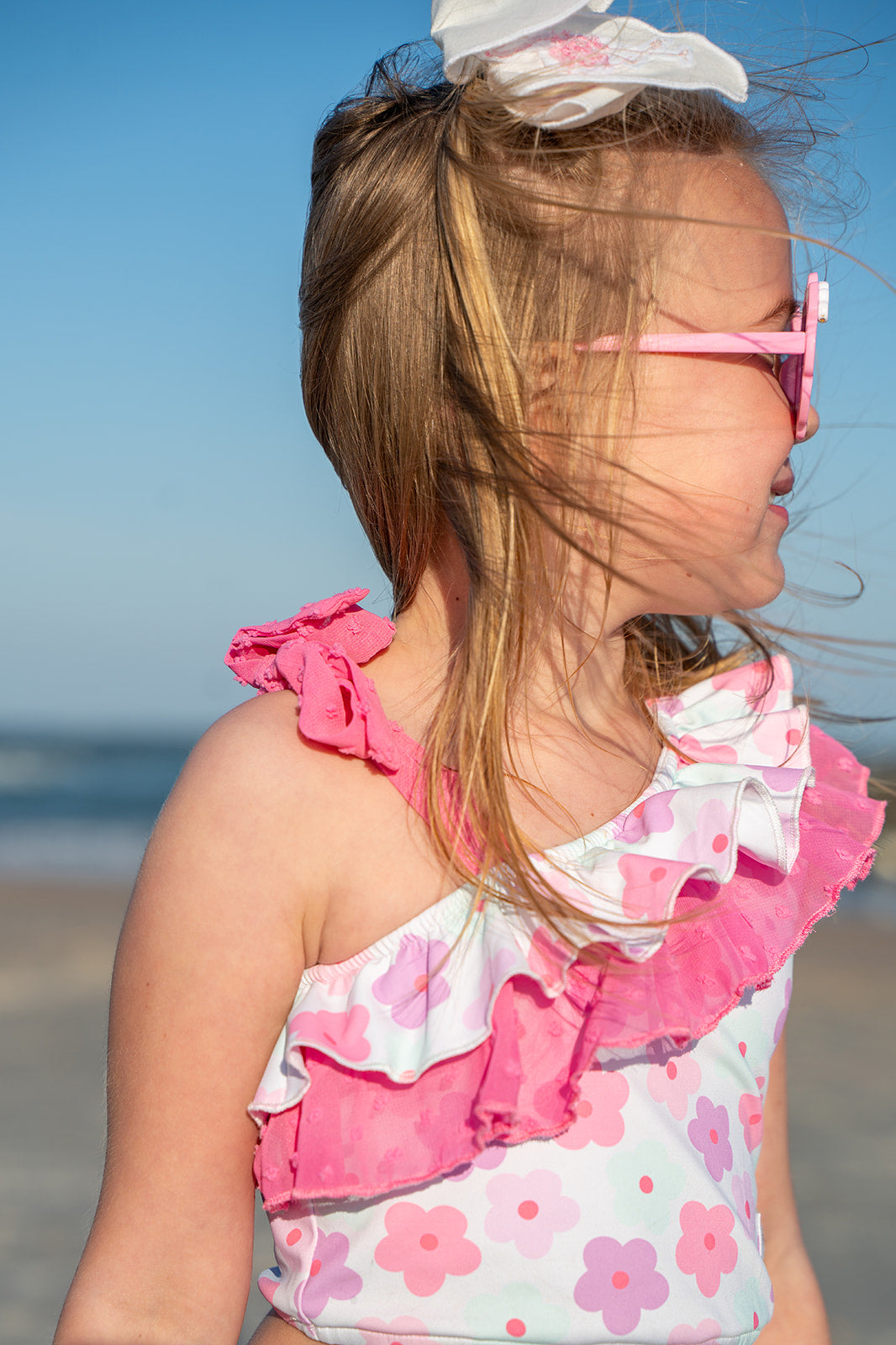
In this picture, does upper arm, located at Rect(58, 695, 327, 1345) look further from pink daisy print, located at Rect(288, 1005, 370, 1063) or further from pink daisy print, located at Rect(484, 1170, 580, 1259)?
pink daisy print, located at Rect(484, 1170, 580, 1259)

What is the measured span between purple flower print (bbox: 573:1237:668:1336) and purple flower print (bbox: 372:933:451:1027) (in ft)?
1.02

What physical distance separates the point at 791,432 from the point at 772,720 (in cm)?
46

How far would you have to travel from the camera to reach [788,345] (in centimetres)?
136

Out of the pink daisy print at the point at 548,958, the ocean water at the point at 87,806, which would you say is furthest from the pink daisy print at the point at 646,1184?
the ocean water at the point at 87,806

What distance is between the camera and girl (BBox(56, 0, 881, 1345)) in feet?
3.70

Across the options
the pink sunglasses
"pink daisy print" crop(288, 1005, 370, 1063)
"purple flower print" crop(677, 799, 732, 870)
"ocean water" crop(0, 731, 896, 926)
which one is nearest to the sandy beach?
"ocean water" crop(0, 731, 896, 926)

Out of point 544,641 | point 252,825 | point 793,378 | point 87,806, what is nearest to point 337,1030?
point 252,825

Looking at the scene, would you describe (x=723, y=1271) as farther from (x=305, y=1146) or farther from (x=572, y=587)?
(x=572, y=587)

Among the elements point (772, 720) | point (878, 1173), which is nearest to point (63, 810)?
point (878, 1173)

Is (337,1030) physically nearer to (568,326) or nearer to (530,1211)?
(530,1211)

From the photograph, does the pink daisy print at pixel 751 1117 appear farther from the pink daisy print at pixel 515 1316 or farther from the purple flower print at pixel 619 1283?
the pink daisy print at pixel 515 1316

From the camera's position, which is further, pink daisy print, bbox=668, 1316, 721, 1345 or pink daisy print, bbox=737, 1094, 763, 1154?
pink daisy print, bbox=737, 1094, 763, 1154

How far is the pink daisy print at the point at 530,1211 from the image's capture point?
1.15 m

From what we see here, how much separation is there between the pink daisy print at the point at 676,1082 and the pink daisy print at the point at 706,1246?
10cm
